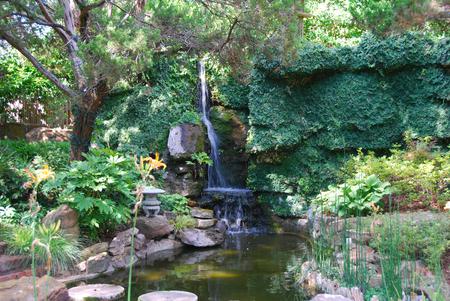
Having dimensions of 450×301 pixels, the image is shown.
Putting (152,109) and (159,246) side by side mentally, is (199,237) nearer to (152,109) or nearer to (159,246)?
(159,246)

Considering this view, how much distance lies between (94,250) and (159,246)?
1.33 metres

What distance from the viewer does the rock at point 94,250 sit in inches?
235

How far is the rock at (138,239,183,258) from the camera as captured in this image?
22.6ft

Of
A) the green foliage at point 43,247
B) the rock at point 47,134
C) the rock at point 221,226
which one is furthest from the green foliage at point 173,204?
the rock at point 47,134

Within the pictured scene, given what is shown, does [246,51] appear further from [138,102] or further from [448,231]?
[138,102]

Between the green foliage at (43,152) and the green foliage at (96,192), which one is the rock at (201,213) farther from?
the green foliage at (43,152)

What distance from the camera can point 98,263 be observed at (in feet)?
19.5

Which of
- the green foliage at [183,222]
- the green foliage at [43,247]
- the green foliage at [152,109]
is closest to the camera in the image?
the green foliage at [43,247]

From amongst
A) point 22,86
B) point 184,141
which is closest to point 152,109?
point 184,141

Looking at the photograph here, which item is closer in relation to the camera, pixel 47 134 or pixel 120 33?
pixel 120 33

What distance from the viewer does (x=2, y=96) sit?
12625 millimetres

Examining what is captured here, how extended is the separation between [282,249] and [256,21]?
3.72 meters

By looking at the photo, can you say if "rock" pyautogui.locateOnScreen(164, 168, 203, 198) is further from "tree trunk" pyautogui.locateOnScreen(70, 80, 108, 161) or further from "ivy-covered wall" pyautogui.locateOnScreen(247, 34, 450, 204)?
"tree trunk" pyautogui.locateOnScreen(70, 80, 108, 161)

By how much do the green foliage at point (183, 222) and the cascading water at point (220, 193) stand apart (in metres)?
1.36
